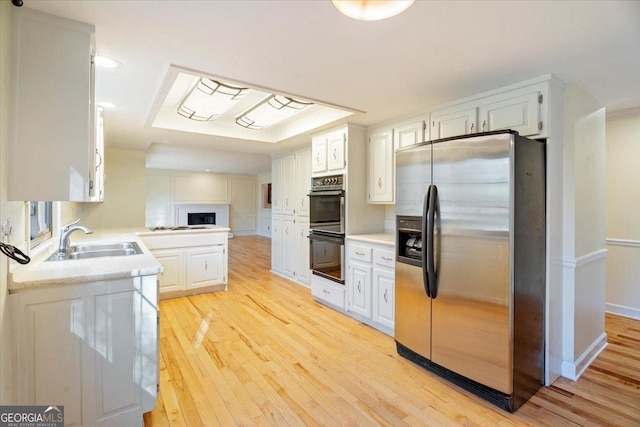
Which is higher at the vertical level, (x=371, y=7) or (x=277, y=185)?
(x=371, y=7)

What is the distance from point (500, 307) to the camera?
1.89 m

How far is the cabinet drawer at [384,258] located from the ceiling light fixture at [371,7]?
2.16m

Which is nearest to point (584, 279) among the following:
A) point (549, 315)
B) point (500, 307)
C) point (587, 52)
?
point (549, 315)

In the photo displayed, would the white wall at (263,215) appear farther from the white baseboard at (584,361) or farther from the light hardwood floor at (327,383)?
the white baseboard at (584,361)

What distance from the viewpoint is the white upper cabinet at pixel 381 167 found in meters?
3.32

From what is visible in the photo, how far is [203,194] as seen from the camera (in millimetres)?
10102

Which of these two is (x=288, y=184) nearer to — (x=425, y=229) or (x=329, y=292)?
(x=329, y=292)

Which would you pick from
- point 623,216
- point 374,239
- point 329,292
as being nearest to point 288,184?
point 329,292

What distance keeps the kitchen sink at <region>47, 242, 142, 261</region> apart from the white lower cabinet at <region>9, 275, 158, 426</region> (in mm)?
953

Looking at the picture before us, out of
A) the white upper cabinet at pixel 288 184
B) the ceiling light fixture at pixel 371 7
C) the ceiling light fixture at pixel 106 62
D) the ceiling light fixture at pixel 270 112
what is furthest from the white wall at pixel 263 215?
the ceiling light fixture at pixel 371 7

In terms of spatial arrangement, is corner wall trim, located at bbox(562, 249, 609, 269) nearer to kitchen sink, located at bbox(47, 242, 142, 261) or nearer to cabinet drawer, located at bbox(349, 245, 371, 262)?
cabinet drawer, located at bbox(349, 245, 371, 262)

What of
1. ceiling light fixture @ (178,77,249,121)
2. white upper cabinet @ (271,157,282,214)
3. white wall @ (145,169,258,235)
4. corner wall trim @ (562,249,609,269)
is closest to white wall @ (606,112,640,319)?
corner wall trim @ (562,249,609,269)

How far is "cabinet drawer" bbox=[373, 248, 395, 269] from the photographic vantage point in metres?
2.89

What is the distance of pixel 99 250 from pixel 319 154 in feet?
8.50
